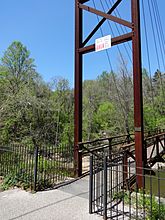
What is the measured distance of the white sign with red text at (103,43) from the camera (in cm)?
568

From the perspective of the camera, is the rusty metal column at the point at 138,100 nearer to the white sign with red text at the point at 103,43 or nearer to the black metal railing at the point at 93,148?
the white sign with red text at the point at 103,43

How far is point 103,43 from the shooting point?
5785 mm

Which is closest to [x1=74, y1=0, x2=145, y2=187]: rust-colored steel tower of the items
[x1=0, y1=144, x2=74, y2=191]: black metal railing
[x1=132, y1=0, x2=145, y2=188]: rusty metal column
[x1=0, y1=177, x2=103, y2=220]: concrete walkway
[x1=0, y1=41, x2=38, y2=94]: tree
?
[x1=132, y1=0, x2=145, y2=188]: rusty metal column

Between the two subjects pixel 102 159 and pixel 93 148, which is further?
pixel 93 148

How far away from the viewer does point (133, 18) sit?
5297mm

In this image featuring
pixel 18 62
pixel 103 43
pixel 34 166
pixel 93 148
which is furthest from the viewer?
pixel 18 62

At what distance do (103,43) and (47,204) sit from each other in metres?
4.26

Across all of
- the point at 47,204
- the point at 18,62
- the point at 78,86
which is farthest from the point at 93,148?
the point at 18,62

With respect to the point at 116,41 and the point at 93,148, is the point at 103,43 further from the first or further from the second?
the point at 93,148

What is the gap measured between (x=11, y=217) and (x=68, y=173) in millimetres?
2762

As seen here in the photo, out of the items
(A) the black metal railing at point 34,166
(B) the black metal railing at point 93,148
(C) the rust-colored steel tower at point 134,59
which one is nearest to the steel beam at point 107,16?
(C) the rust-colored steel tower at point 134,59

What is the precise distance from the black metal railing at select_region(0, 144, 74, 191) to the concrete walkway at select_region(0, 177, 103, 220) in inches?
14.9

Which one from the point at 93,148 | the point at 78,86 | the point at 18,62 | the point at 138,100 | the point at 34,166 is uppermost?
the point at 18,62

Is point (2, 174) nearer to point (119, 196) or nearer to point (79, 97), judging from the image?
point (79, 97)
